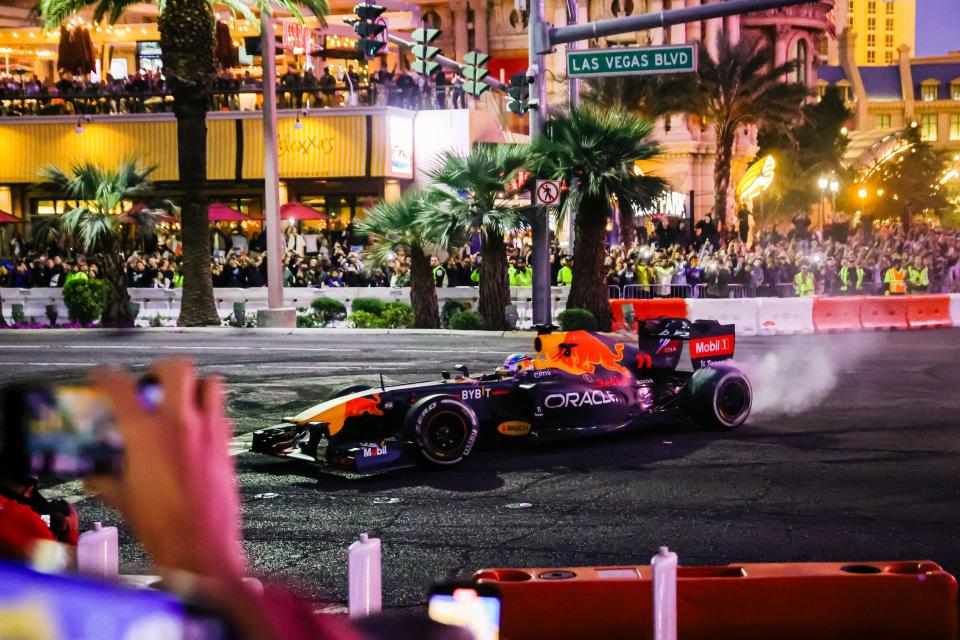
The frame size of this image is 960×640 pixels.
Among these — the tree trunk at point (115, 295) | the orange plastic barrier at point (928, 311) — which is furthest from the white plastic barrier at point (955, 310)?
the tree trunk at point (115, 295)

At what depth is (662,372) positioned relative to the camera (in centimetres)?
1216

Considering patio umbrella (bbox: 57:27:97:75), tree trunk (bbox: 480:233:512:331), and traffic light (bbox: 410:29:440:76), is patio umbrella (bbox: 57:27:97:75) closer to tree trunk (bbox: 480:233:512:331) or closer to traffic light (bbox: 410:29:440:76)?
traffic light (bbox: 410:29:440:76)

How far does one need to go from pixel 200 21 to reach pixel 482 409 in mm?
17963

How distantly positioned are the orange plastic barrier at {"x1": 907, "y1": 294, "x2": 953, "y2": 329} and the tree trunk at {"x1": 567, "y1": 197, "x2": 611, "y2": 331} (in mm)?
7027

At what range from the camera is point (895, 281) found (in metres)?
29.8

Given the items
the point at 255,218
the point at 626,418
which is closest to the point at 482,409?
the point at 626,418

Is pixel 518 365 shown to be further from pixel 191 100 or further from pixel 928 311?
pixel 928 311

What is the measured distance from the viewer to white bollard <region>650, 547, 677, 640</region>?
4.59 meters

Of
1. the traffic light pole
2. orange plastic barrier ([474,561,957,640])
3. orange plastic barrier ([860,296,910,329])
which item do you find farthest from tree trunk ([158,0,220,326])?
orange plastic barrier ([474,561,957,640])

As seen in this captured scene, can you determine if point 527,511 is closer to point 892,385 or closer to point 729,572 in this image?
point 729,572

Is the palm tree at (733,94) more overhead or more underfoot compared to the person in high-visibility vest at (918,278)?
more overhead

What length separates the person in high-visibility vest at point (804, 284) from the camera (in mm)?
28469

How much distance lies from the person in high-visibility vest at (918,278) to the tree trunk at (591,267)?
395 inches

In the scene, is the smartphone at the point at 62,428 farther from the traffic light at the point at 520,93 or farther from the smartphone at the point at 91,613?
the traffic light at the point at 520,93
